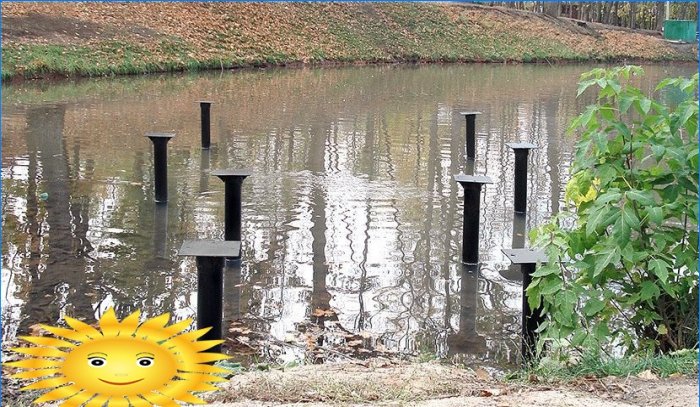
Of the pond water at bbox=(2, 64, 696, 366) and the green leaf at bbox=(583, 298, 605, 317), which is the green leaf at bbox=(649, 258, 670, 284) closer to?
the green leaf at bbox=(583, 298, 605, 317)

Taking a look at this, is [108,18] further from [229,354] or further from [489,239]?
[229,354]

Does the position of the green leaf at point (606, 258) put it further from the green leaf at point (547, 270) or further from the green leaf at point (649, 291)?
the green leaf at point (649, 291)

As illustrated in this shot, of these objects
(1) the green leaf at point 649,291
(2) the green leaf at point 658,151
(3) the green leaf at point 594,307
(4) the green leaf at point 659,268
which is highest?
(2) the green leaf at point 658,151

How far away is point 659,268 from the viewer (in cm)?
499

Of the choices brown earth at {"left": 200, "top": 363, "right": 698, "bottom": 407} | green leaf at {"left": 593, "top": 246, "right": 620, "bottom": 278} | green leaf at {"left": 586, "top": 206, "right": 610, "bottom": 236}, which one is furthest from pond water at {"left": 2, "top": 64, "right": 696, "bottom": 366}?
green leaf at {"left": 586, "top": 206, "right": 610, "bottom": 236}

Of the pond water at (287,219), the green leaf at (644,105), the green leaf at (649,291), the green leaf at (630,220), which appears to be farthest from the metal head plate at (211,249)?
the green leaf at (644,105)

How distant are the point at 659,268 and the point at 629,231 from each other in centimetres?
29

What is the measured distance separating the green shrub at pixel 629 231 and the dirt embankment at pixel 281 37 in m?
22.8

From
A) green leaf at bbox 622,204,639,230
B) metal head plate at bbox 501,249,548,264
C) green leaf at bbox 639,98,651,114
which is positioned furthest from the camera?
metal head plate at bbox 501,249,548,264

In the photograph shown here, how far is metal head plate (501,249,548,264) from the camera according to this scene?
20.1 feet

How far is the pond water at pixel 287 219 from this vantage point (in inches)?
281

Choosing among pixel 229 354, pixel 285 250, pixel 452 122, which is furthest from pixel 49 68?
pixel 229 354

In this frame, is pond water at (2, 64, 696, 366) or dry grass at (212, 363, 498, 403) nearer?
dry grass at (212, 363, 498, 403)

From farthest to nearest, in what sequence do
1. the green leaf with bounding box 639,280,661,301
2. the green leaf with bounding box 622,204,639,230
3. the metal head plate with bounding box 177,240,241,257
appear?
the metal head plate with bounding box 177,240,241,257
the green leaf with bounding box 639,280,661,301
the green leaf with bounding box 622,204,639,230
